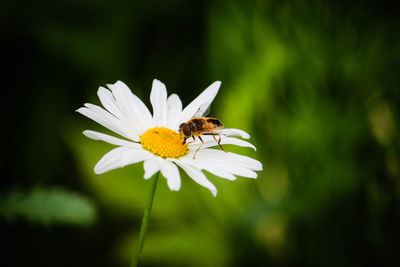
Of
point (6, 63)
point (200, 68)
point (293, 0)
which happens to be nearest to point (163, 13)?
point (200, 68)

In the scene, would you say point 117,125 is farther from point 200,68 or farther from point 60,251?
point 200,68

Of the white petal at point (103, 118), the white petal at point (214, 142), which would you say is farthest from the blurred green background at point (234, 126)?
the white petal at point (103, 118)

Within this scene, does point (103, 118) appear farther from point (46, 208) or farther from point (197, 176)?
point (46, 208)

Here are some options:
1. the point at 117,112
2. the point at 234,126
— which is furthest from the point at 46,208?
the point at 234,126

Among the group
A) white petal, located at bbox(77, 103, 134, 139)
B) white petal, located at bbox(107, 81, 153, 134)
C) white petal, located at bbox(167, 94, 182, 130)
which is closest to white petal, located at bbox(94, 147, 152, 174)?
white petal, located at bbox(77, 103, 134, 139)

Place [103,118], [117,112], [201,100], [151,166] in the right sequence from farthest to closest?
1. [201,100]
2. [117,112]
3. [103,118]
4. [151,166]

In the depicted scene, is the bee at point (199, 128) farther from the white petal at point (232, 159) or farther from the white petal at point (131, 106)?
the white petal at point (131, 106)

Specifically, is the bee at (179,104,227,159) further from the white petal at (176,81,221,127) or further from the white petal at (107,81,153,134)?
the white petal at (107,81,153,134)
